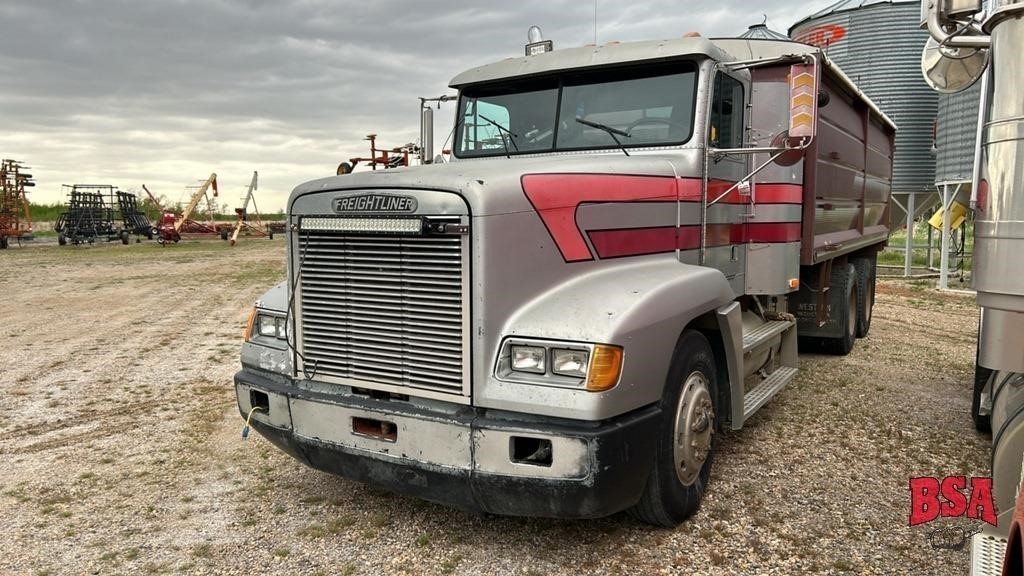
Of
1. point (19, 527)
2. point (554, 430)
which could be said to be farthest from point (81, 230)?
point (554, 430)

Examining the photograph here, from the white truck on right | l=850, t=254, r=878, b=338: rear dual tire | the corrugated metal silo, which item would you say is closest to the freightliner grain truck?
the white truck on right

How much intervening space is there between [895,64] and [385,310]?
16078mm

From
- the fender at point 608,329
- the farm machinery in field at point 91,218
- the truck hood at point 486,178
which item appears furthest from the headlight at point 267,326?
the farm machinery in field at point 91,218

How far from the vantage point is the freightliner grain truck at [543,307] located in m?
2.97

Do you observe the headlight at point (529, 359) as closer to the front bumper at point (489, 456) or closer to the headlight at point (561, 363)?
the headlight at point (561, 363)

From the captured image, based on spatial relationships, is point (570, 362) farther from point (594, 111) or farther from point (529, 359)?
point (594, 111)

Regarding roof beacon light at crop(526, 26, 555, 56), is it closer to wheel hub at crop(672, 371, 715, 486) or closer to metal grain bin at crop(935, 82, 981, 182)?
wheel hub at crop(672, 371, 715, 486)

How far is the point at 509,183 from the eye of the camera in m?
3.20

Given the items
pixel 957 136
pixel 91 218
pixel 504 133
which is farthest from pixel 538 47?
pixel 91 218

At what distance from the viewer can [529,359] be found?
3035 mm

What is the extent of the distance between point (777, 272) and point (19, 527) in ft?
16.8

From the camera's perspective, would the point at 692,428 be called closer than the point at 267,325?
Yes

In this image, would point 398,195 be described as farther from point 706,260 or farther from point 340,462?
point 706,260

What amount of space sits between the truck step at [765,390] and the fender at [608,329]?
3.89ft
